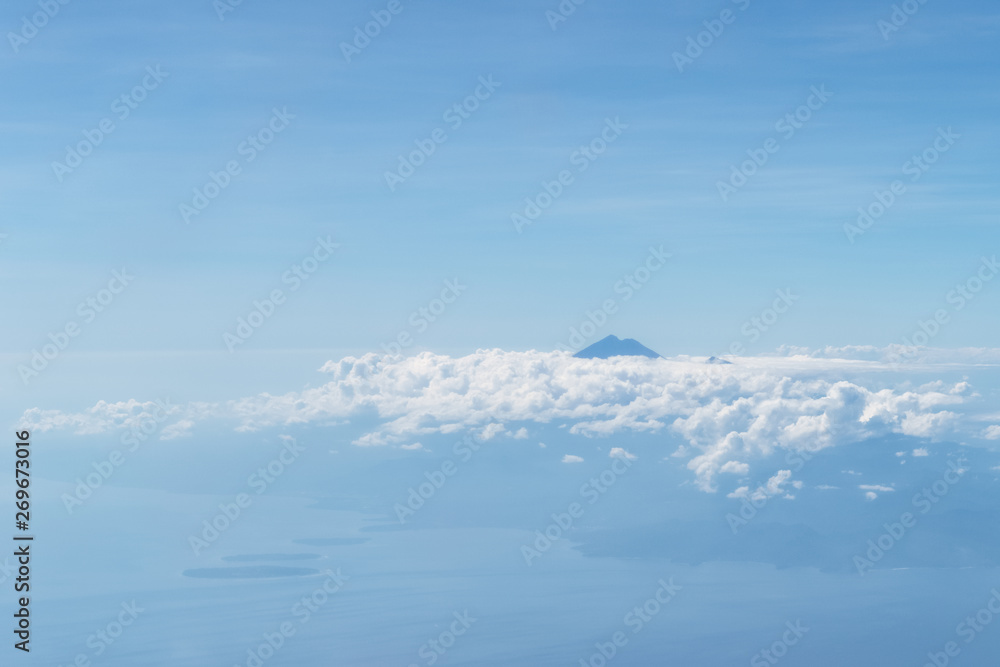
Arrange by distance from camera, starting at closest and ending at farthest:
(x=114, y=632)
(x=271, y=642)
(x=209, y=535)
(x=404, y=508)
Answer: (x=209, y=535) → (x=114, y=632) → (x=404, y=508) → (x=271, y=642)

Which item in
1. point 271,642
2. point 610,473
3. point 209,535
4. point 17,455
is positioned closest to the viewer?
point 17,455

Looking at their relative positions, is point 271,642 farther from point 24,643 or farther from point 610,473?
point 24,643

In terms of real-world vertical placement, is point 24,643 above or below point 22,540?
below

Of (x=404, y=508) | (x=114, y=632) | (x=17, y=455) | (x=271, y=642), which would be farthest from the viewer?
(x=271, y=642)

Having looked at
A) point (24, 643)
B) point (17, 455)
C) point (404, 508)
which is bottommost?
point (24, 643)

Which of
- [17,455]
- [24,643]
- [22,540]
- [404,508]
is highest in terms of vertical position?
[404,508]

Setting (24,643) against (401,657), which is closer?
(24,643)

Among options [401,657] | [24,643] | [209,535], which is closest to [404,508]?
[209,535]

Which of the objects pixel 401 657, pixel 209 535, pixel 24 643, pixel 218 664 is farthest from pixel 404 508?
pixel 218 664

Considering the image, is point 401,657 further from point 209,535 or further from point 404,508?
point 209,535
